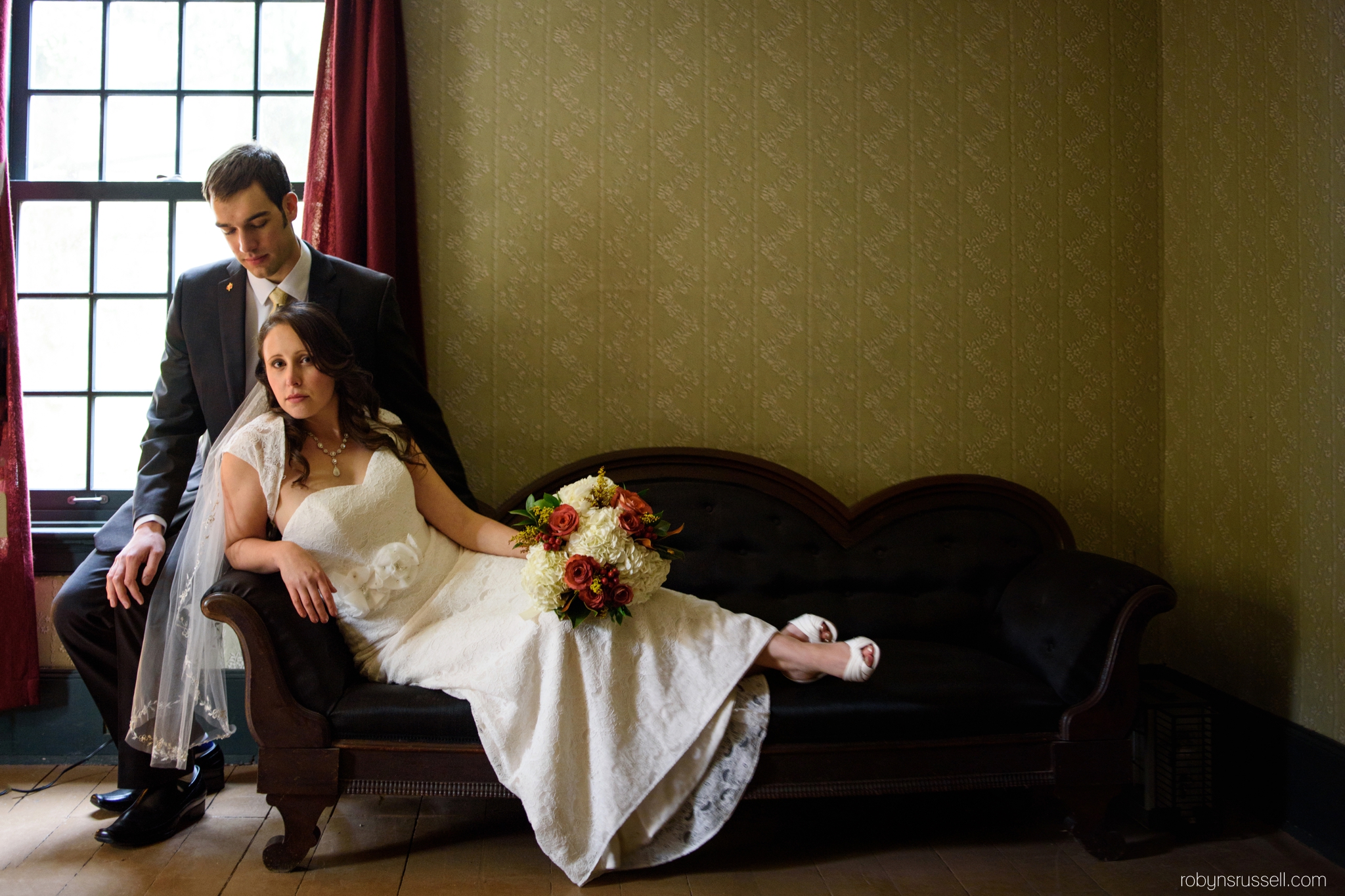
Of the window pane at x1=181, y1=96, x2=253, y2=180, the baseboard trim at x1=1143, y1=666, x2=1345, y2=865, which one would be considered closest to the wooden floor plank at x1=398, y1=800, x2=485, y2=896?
the baseboard trim at x1=1143, y1=666, x2=1345, y2=865

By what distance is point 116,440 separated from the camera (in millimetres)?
3391

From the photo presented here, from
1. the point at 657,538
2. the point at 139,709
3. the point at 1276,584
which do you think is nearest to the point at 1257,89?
the point at 1276,584

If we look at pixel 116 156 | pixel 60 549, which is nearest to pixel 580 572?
pixel 60 549

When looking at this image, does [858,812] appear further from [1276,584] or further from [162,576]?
[162,576]

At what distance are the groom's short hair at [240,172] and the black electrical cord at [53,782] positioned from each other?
193 centimetres

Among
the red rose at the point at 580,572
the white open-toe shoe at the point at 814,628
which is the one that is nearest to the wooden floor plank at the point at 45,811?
the red rose at the point at 580,572

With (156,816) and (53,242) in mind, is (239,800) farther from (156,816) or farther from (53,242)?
(53,242)

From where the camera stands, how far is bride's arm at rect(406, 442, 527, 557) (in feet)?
8.69

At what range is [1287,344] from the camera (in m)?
2.71

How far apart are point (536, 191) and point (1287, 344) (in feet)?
8.34

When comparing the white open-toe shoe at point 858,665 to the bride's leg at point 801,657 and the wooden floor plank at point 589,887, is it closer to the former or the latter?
the bride's leg at point 801,657

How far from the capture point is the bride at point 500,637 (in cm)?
218

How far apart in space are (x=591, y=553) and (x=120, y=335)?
2.38 meters

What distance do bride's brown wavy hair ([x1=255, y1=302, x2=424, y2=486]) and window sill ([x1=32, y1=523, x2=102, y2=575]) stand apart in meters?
1.17
